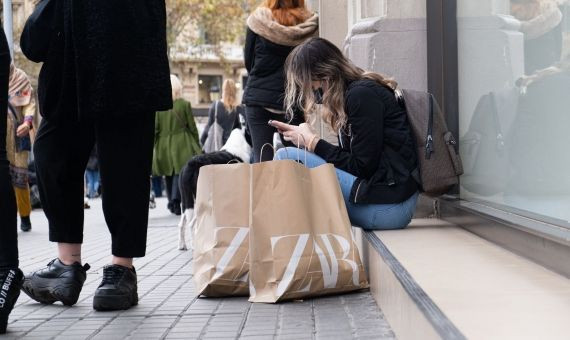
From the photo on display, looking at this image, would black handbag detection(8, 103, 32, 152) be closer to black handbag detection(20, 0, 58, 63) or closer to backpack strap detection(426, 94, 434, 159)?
black handbag detection(20, 0, 58, 63)

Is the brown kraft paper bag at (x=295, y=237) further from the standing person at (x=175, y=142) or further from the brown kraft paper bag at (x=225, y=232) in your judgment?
the standing person at (x=175, y=142)

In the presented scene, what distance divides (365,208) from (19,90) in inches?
301

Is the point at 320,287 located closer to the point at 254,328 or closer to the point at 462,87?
the point at 254,328

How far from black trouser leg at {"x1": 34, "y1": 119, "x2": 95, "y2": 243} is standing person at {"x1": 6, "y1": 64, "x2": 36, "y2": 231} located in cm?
710

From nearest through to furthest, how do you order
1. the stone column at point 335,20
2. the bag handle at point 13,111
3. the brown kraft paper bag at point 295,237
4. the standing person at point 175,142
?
the brown kraft paper bag at point 295,237, the stone column at point 335,20, the bag handle at point 13,111, the standing person at point 175,142

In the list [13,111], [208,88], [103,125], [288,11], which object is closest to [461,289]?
[103,125]

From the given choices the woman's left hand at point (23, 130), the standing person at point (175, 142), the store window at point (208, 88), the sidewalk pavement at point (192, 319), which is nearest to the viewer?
the sidewalk pavement at point (192, 319)

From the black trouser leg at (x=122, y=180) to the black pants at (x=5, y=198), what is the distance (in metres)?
0.68

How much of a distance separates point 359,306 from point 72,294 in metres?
1.50

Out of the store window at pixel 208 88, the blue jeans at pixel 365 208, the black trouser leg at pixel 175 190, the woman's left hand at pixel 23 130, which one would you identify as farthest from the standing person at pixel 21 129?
the store window at pixel 208 88

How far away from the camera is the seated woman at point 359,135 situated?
5.97 m

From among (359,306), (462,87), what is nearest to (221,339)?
(359,306)

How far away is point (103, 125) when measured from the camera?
5297mm

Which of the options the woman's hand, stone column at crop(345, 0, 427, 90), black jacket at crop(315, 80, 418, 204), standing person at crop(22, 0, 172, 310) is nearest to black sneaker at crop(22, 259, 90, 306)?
standing person at crop(22, 0, 172, 310)
